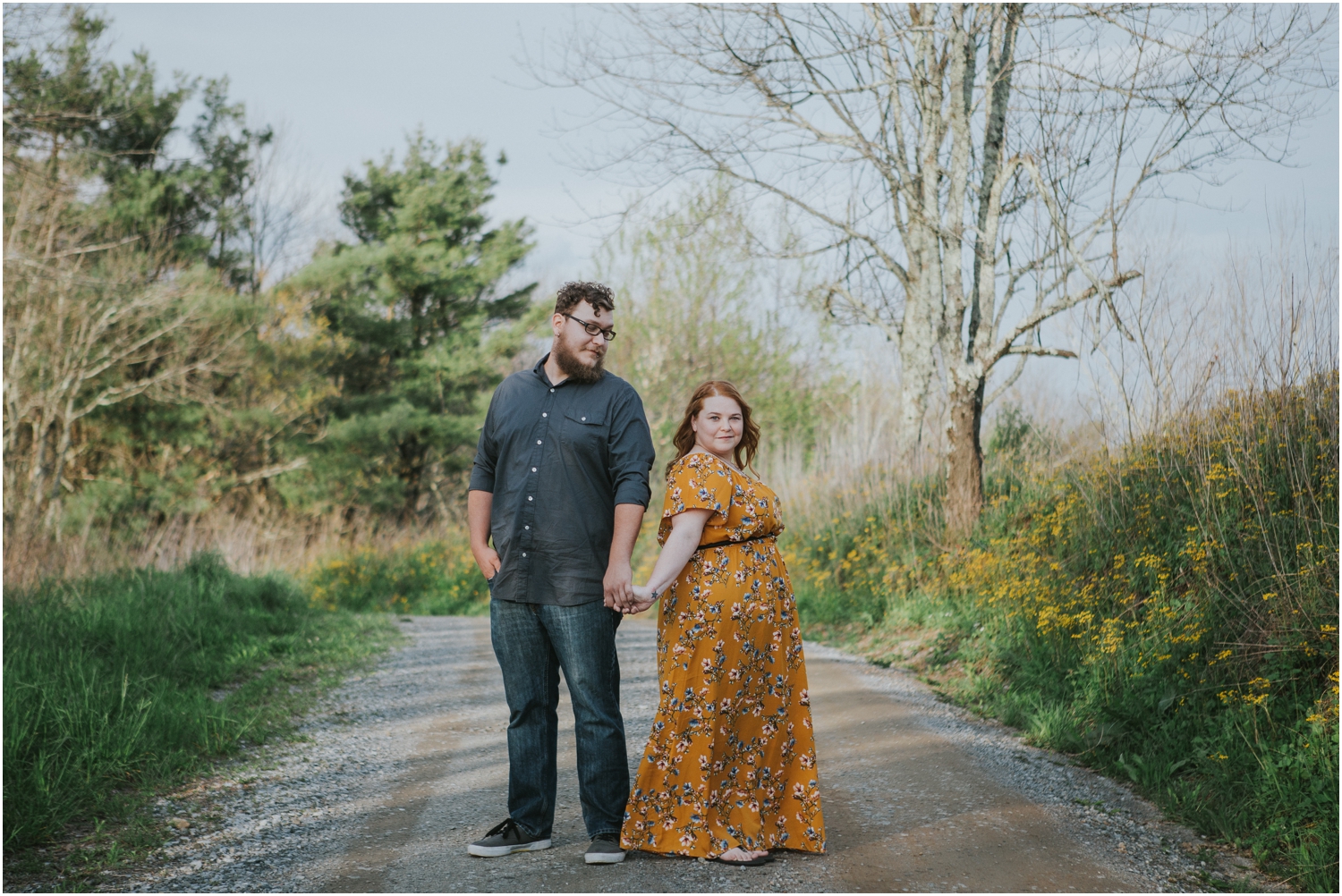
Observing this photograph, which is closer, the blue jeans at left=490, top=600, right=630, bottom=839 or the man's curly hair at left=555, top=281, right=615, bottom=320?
the blue jeans at left=490, top=600, right=630, bottom=839

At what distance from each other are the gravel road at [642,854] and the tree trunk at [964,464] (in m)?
3.01

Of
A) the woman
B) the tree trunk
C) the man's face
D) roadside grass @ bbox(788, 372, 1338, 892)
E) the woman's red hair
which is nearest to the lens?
the woman

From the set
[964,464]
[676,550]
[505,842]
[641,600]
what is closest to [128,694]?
[505,842]

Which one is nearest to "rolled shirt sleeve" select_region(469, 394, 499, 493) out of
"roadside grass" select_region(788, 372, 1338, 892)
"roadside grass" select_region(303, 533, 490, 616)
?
"roadside grass" select_region(788, 372, 1338, 892)

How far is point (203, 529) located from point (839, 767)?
11.1 metres

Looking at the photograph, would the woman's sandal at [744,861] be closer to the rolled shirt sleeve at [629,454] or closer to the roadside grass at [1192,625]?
the rolled shirt sleeve at [629,454]

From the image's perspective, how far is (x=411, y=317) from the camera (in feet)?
83.9

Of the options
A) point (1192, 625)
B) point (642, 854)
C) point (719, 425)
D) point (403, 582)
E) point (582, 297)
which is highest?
point (582, 297)

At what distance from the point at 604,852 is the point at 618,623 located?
0.78 m

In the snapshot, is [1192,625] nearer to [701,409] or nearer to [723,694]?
[723,694]

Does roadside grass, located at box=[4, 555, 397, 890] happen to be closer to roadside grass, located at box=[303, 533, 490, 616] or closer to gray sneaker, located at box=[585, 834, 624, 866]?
gray sneaker, located at box=[585, 834, 624, 866]

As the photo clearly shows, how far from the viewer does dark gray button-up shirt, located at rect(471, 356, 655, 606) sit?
3.50 m

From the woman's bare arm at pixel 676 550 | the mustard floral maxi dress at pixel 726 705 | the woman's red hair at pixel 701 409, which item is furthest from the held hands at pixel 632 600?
the woman's red hair at pixel 701 409

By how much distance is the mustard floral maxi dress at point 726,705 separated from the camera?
3445mm
